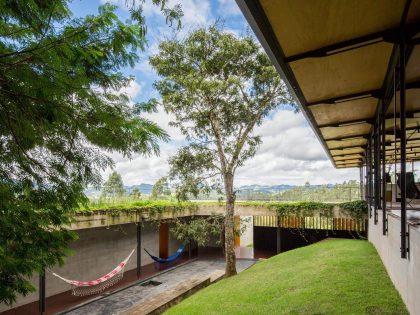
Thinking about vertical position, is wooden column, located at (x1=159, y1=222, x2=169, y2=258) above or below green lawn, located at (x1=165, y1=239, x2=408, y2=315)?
below

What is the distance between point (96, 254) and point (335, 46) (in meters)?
9.54

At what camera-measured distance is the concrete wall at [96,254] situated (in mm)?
8609

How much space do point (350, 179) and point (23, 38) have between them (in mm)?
12308

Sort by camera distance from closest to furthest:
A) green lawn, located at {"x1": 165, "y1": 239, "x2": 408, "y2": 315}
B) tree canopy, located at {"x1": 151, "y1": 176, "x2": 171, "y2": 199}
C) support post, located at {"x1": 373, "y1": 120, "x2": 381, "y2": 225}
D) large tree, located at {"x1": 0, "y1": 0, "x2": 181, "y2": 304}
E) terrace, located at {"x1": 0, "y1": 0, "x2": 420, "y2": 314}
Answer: large tree, located at {"x1": 0, "y1": 0, "x2": 181, "y2": 304}, terrace, located at {"x1": 0, "y1": 0, "x2": 420, "y2": 314}, green lawn, located at {"x1": 165, "y1": 239, "x2": 408, "y2": 315}, support post, located at {"x1": 373, "y1": 120, "x2": 381, "y2": 225}, tree canopy, located at {"x1": 151, "y1": 176, "x2": 171, "y2": 199}

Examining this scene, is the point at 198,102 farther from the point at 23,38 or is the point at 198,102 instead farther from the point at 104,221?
the point at 23,38

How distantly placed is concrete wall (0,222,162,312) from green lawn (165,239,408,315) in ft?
15.2

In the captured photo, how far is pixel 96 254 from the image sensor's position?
32.2 ft

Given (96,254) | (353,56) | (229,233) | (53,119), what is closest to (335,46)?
(353,56)

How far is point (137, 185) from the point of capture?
34.7ft

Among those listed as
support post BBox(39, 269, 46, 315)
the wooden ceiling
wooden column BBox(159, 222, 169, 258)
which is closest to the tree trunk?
support post BBox(39, 269, 46, 315)

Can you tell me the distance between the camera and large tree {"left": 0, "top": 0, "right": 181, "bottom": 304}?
1.83m

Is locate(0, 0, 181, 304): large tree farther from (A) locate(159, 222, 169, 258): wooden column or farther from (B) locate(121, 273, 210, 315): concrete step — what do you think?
(A) locate(159, 222, 169, 258): wooden column

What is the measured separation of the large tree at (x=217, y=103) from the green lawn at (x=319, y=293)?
135 inches

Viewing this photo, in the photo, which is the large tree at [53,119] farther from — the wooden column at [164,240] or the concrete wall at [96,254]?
the wooden column at [164,240]
